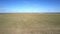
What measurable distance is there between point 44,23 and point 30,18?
0.13 m

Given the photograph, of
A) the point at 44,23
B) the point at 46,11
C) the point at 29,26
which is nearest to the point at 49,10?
the point at 46,11

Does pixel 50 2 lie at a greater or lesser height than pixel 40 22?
greater

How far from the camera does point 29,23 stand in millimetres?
672

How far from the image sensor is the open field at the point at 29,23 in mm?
664

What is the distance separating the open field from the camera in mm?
664

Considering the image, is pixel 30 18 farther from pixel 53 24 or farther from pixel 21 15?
pixel 53 24

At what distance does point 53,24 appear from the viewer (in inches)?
26.3

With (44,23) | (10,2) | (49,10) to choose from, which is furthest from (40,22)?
(10,2)

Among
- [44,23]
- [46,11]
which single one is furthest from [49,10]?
[44,23]

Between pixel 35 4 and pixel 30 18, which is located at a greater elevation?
pixel 35 4

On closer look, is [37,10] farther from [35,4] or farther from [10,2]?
[10,2]

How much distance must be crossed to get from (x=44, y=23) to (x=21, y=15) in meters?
0.21

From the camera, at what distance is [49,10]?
0.71 meters

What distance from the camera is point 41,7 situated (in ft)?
2.37
